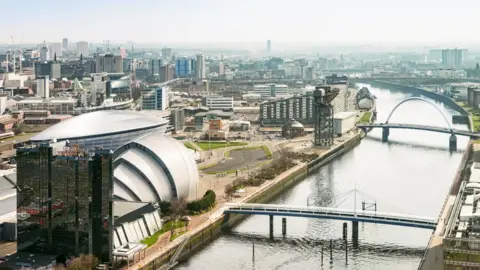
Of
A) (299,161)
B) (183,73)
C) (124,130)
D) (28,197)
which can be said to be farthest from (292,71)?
(28,197)

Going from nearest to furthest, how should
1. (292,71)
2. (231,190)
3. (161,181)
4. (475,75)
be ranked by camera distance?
(161,181), (231,190), (475,75), (292,71)

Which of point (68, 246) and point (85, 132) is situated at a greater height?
point (85, 132)

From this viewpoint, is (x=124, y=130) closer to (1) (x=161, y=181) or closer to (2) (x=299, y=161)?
(1) (x=161, y=181)

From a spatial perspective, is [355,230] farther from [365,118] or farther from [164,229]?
[365,118]

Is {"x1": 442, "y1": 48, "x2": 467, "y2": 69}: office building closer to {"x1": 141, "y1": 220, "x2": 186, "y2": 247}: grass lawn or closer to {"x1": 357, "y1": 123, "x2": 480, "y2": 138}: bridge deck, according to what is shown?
{"x1": 357, "y1": 123, "x2": 480, "y2": 138}: bridge deck

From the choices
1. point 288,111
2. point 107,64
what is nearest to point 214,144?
point 288,111

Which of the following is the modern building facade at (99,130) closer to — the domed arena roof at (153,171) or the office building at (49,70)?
the domed arena roof at (153,171)

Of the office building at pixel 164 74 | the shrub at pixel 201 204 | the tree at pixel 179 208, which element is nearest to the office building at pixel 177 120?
the shrub at pixel 201 204
